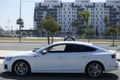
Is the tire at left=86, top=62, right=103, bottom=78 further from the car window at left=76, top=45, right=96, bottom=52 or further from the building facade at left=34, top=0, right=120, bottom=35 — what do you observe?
the building facade at left=34, top=0, right=120, bottom=35

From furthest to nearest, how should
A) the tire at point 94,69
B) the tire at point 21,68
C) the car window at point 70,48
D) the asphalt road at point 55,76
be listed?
the car window at point 70,48, the tire at point 21,68, the tire at point 94,69, the asphalt road at point 55,76

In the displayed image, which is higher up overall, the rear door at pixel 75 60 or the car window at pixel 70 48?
the car window at pixel 70 48

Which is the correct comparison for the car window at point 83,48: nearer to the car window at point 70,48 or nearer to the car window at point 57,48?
the car window at point 70,48

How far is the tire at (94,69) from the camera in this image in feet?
40.4

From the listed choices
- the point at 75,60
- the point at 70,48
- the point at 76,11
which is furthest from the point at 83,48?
the point at 76,11

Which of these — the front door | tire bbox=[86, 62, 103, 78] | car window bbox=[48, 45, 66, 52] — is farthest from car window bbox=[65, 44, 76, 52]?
tire bbox=[86, 62, 103, 78]

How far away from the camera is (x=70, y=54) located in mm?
12445

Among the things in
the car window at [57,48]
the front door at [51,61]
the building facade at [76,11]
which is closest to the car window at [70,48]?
the car window at [57,48]

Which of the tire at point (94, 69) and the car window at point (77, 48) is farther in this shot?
the car window at point (77, 48)

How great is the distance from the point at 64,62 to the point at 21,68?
Answer: 1.64 meters

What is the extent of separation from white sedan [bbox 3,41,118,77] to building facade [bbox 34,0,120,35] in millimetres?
152529

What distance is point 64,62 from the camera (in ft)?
40.7

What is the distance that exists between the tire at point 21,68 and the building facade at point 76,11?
501 feet

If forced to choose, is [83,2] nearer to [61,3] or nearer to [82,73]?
[61,3]
